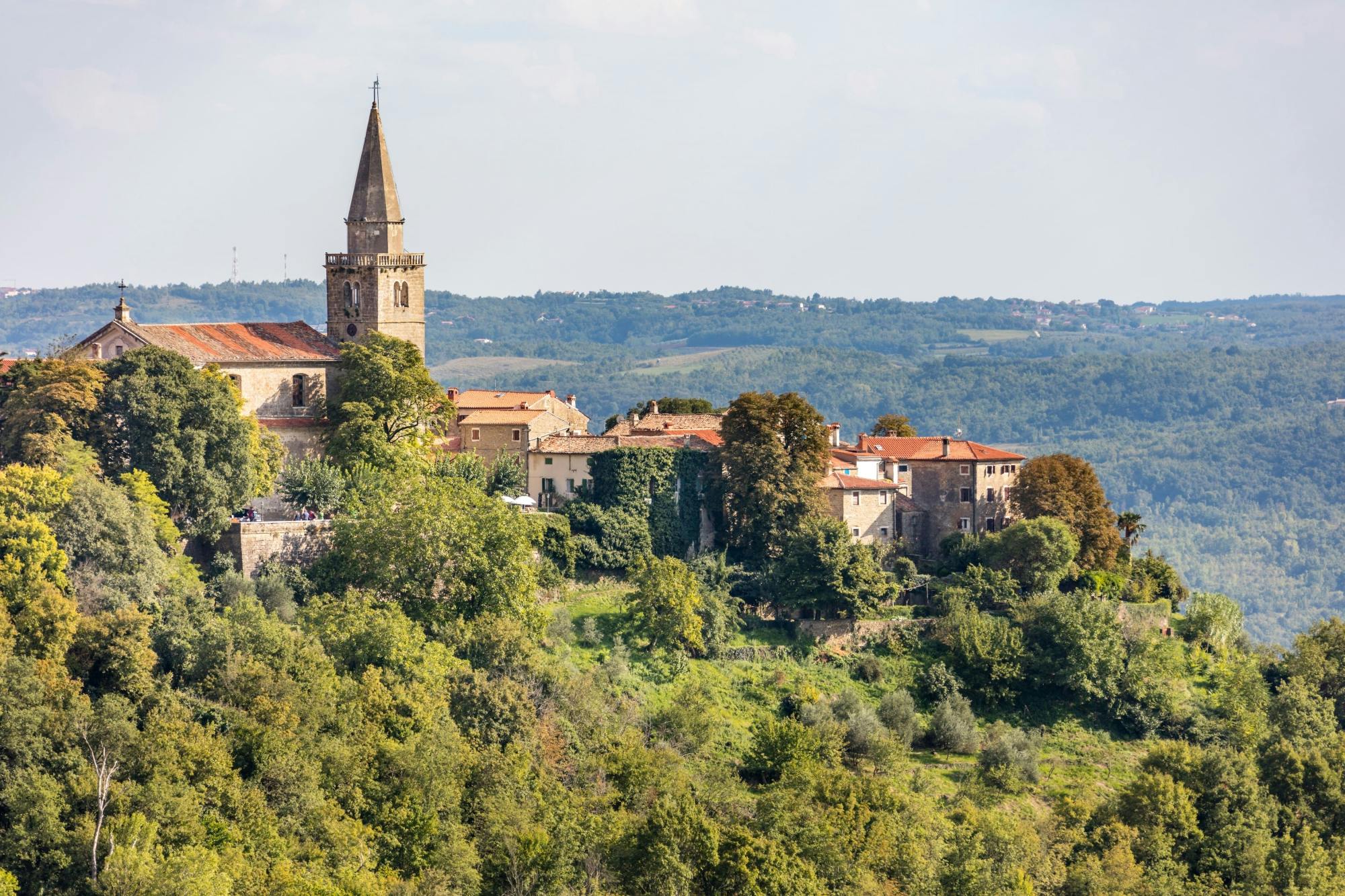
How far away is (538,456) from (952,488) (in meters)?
15.3

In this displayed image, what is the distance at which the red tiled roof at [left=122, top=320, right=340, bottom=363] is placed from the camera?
62062 mm

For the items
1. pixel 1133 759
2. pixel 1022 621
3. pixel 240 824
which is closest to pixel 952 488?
pixel 1022 621

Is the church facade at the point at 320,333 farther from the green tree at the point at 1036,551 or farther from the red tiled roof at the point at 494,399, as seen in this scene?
the green tree at the point at 1036,551

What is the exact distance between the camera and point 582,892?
44.6m

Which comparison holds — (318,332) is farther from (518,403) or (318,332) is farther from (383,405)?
(518,403)

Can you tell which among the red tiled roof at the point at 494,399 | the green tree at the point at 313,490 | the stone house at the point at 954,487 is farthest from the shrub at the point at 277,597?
the stone house at the point at 954,487

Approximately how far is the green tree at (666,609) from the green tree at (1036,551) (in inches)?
489

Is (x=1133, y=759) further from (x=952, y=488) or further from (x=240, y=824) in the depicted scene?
(x=240, y=824)

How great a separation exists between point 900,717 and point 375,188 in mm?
26715

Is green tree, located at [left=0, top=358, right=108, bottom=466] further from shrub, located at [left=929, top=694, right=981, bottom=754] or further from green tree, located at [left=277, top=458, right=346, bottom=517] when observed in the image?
shrub, located at [left=929, top=694, right=981, bottom=754]

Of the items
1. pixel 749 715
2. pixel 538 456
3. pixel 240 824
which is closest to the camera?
pixel 240 824

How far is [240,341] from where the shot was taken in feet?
214

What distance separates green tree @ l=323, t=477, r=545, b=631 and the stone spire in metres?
14.5

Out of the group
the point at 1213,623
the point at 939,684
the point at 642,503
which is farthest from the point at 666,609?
the point at 1213,623
